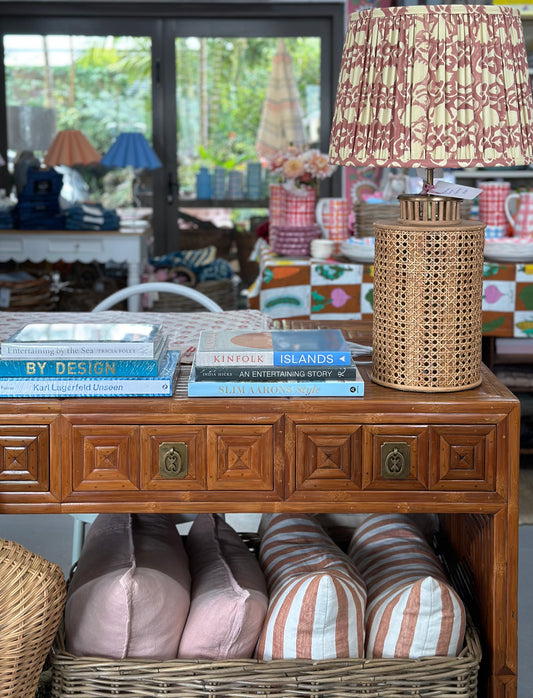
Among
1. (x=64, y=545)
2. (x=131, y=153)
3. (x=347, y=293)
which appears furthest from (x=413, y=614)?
(x=131, y=153)

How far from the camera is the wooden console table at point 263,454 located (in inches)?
60.5

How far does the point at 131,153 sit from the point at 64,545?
355 centimetres

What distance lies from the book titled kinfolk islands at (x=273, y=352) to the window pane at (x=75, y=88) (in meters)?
5.20

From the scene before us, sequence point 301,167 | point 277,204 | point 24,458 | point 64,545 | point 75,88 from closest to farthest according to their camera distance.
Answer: point 24,458
point 64,545
point 301,167
point 277,204
point 75,88

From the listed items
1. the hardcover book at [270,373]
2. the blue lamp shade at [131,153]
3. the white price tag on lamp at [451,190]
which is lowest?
the hardcover book at [270,373]

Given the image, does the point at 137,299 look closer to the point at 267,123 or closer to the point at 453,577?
the point at 267,123

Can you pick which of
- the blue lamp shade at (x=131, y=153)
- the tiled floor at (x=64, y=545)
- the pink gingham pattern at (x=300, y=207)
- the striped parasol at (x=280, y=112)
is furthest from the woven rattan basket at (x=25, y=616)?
the striped parasol at (x=280, y=112)

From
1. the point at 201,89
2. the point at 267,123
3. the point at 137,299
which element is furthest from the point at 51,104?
the point at 137,299

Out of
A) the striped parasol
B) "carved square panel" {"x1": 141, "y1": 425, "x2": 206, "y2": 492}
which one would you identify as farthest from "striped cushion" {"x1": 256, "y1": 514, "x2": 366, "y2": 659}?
the striped parasol

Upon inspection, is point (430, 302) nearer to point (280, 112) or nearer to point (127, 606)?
point (127, 606)

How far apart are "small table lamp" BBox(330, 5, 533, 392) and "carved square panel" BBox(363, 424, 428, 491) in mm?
89

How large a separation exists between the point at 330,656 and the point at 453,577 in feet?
1.50

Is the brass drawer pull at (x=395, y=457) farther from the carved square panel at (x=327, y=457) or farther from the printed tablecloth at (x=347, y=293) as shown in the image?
the printed tablecloth at (x=347, y=293)

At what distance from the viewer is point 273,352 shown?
5.13ft
